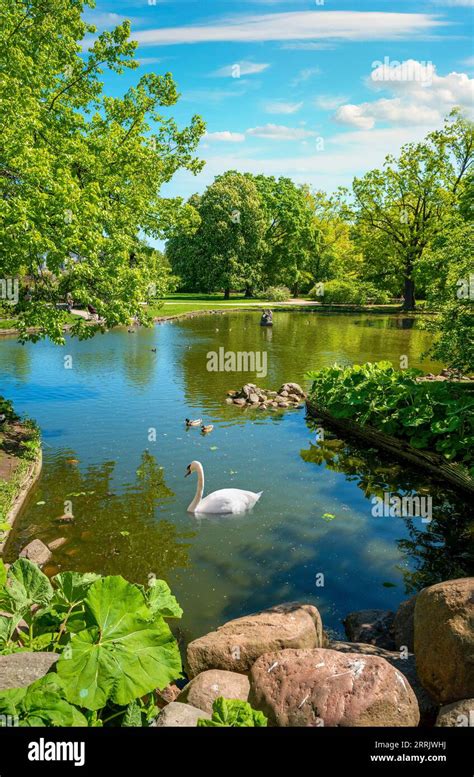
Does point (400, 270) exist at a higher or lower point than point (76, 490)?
higher

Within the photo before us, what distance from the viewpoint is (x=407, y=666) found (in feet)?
22.4

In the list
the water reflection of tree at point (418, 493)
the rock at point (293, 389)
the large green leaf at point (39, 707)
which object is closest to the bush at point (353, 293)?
the rock at point (293, 389)

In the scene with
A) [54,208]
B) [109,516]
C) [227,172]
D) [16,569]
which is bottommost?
[109,516]

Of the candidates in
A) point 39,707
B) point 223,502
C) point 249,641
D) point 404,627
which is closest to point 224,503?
point 223,502

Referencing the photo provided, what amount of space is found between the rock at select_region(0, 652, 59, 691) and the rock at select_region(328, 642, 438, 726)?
4070mm

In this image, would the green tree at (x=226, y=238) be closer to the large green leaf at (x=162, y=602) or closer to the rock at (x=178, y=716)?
the large green leaf at (x=162, y=602)

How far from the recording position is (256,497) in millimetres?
12273

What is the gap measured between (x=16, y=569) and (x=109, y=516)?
237 inches

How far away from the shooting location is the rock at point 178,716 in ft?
16.2

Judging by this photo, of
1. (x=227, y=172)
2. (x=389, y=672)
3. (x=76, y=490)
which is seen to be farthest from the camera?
(x=227, y=172)

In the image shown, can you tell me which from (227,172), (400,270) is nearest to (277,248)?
(227,172)

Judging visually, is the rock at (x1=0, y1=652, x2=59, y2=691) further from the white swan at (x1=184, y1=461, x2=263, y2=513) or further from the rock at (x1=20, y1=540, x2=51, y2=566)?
the white swan at (x1=184, y1=461, x2=263, y2=513)

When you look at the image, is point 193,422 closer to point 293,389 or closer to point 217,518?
point 293,389
